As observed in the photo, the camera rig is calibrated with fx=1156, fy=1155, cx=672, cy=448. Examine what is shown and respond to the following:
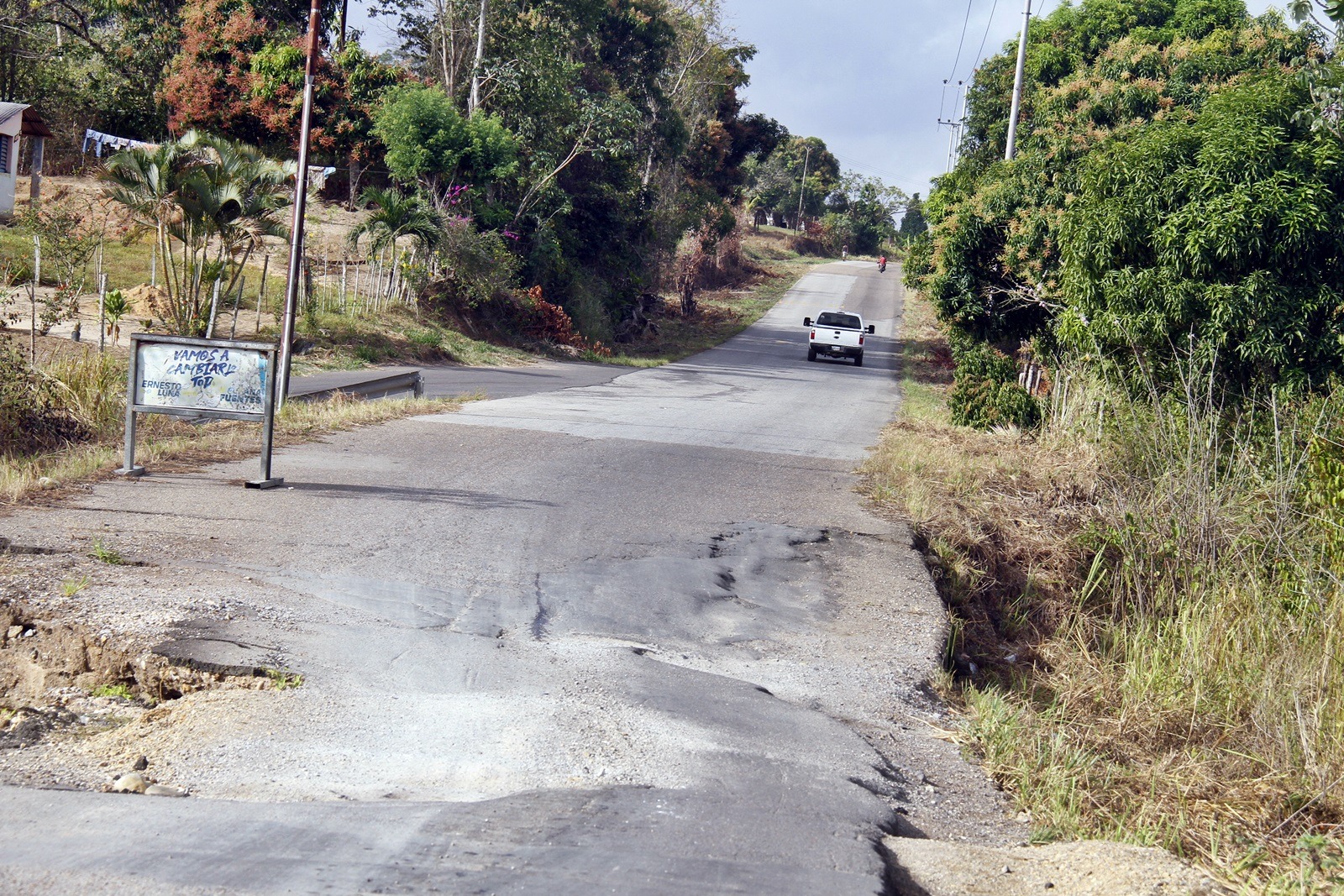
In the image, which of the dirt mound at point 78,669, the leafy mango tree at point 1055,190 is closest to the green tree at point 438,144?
the leafy mango tree at point 1055,190

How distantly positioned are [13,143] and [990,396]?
2624 cm

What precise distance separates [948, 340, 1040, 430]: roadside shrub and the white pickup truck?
13744 millimetres

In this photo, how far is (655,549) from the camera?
8.62 m

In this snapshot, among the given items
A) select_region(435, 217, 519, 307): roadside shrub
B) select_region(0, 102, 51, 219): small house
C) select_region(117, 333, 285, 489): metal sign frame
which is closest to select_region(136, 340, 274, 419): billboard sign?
select_region(117, 333, 285, 489): metal sign frame

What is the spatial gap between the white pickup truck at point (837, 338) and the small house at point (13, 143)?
21358 millimetres

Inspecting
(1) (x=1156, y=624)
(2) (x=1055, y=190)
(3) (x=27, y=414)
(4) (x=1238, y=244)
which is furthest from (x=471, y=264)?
(1) (x=1156, y=624)

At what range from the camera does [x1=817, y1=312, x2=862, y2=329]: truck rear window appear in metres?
35.2

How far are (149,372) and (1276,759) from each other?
8.10 metres

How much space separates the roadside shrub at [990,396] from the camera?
16531 mm

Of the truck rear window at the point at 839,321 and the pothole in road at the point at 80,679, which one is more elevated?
the truck rear window at the point at 839,321

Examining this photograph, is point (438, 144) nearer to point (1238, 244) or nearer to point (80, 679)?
point (1238, 244)

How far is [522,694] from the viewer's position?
538 cm

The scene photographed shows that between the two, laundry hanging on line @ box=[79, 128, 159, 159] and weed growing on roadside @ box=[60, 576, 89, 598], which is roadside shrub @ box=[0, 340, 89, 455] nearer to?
weed growing on roadside @ box=[60, 576, 89, 598]

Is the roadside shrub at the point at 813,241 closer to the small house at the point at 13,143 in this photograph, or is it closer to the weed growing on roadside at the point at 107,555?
the small house at the point at 13,143
